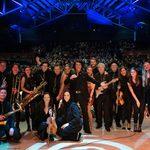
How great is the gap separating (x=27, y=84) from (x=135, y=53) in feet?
36.4

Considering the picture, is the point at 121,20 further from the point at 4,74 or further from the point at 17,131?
the point at 17,131

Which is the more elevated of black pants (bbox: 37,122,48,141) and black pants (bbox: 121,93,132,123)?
black pants (bbox: 121,93,132,123)

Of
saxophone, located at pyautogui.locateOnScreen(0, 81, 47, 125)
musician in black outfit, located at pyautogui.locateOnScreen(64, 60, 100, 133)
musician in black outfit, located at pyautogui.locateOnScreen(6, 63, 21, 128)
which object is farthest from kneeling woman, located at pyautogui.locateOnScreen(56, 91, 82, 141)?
musician in black outfit, located at pyautogui.locateOnScreen(6, 63, 21, 128)

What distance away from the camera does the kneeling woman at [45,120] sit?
18.0 ft

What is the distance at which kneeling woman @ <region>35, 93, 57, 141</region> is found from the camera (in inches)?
216

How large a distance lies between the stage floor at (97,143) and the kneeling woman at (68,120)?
0.55 ft

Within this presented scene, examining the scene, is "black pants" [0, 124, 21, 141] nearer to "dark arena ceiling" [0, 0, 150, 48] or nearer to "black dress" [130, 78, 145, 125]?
"black dress" [130, 78, 145, 125]

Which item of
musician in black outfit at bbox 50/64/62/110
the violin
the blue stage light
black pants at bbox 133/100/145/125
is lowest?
black pants at bbox 133/100/145/125

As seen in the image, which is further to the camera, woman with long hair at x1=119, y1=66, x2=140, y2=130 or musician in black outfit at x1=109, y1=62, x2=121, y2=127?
musician in black outfit at x1=109, y1=62, x2=121, y2=127

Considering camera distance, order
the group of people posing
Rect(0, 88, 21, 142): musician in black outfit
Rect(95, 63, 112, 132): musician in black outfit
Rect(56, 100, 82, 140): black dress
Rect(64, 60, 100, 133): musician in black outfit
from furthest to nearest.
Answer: Rect(95, 63, 112, 132): musician in black outfit
Rect(64, 60, 100, 133): musician in black outfit
the group of people posing
Rect(56, 100, 82, 140): black dress
Rect(0, 88, 21, 142): musician in black outfit

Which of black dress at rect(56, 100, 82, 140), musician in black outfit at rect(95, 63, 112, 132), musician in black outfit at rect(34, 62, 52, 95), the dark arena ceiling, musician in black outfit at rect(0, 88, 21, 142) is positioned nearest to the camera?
musician in black outfit at rect(0, 88, 21, 142)

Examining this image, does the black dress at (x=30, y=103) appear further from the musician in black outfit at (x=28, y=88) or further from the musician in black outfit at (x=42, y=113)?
the musician in black outfit at (x=42, y=113)

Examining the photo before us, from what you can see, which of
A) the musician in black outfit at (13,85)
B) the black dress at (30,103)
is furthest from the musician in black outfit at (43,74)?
the musician in black outfit at (13,85)

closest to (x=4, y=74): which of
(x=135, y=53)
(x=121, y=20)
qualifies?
(x=135, y=53)
